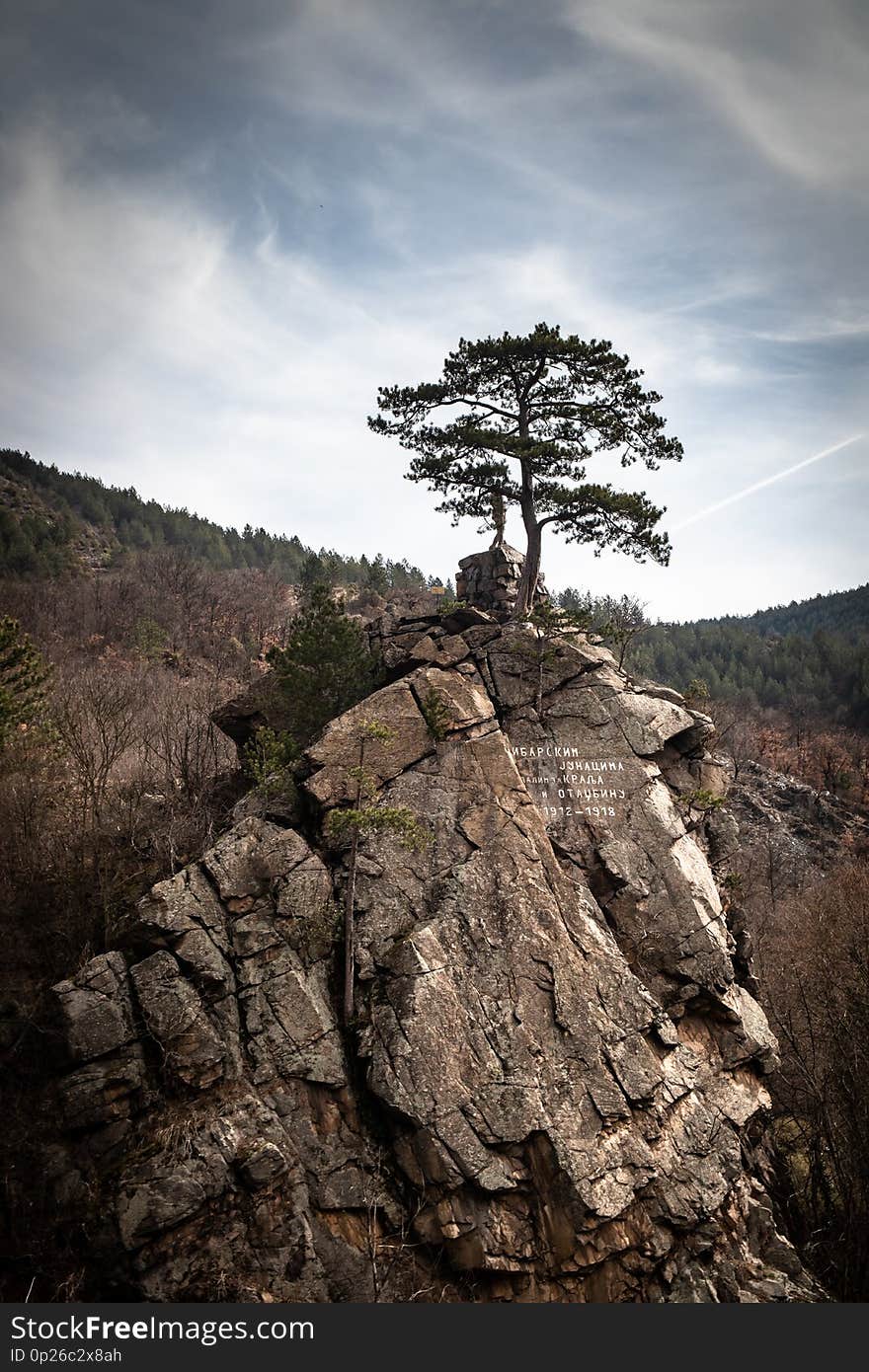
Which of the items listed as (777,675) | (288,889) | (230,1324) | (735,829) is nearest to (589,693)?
(735,829)

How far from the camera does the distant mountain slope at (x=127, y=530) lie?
91062mm

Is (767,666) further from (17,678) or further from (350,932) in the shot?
(17,678)

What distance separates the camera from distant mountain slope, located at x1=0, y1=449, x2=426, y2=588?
91062 millimetres

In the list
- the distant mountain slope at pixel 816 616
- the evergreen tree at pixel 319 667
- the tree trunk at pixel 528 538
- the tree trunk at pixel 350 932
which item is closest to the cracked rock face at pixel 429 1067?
the tree trunk at pixel 350 932

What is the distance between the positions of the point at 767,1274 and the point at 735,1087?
3.53 m

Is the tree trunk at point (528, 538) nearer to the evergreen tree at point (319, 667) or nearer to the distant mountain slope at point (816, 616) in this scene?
the evergreen tree at point (319, 667)

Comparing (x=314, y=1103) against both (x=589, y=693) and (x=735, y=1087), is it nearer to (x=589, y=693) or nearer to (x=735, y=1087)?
(x=735, y=1087)

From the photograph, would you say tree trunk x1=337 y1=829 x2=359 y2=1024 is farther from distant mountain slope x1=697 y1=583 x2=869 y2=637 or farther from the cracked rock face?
distant mountain slope x1=697 y1=583 x2=869 y2=637

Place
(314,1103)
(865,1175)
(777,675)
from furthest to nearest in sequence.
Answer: (777,675), (865,1175), (314,1103)

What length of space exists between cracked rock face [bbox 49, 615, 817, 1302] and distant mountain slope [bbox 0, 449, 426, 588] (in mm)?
61273

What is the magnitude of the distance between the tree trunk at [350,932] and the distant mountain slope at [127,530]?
6215cm

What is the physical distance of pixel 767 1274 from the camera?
1389 centimetres

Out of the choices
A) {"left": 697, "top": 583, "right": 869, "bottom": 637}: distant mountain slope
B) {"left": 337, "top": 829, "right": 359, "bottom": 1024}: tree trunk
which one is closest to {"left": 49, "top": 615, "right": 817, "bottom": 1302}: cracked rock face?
{"left": 337, "top": 829, "right": 359, "bottom": 1024}: tree trunk

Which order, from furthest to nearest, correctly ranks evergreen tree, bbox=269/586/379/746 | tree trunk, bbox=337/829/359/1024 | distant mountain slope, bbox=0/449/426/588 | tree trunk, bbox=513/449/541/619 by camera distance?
distant mountain slope, bbox=0/449/426/588 → tree trunk, bbox=513/449/541/619 → evergreen tree, bbox=269/586/379/746 → tree trunk, bbox=337/829/359/1024
